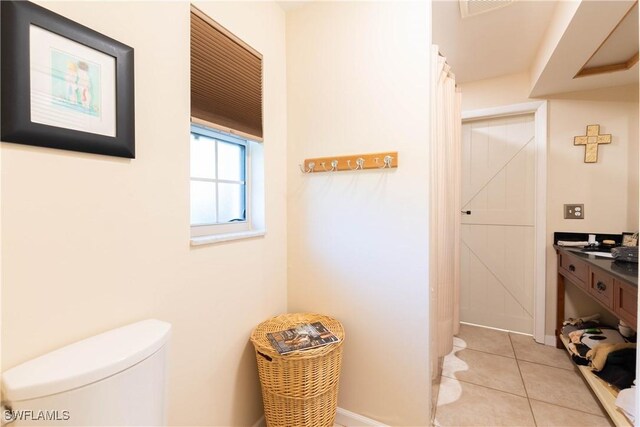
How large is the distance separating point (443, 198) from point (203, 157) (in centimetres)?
131

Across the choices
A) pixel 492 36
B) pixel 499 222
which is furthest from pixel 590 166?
pixel 492 36

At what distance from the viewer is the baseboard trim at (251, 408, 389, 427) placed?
1.47 m

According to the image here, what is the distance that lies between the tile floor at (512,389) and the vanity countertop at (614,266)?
0.84 metres

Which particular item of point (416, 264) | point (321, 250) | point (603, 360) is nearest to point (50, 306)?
point (321, 250)

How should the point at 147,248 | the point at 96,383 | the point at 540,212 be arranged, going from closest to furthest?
the point at 96,383 < the point at 147,248 < the point at 540,212

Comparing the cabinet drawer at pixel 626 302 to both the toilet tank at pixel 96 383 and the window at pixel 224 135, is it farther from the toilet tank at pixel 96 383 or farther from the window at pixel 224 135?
the toilet tank at pixel 96 383

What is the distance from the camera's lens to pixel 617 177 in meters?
2.18

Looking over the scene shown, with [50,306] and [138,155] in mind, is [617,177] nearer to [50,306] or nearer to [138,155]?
[138,155]

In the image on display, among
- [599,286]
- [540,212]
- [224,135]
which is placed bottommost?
[599,286]

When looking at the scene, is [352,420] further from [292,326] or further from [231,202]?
[231,202]

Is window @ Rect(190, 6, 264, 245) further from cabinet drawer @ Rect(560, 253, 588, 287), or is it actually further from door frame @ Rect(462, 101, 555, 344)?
door frame @ Rect(462, 101, 555, 344)

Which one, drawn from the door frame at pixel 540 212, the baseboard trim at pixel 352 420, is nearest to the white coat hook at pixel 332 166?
the baseboard trim at pixel 352 420

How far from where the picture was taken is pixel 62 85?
76 cm

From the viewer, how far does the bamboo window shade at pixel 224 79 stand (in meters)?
1.17
